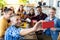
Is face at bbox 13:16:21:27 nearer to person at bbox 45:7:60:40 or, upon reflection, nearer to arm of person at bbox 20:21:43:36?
arm of person at bbox 20:21:43:36

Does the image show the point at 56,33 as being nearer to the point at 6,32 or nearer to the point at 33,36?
the point at 33,36

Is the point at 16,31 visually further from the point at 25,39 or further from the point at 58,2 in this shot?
the point at 58,2

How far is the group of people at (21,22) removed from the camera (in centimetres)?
264

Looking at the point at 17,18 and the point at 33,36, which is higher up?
the point at 17,18

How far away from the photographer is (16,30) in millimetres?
2652

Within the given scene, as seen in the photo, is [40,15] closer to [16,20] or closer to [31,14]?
[31,14]

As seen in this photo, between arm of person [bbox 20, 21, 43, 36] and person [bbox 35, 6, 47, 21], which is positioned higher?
person [bbox 35, 6, 47, 21]

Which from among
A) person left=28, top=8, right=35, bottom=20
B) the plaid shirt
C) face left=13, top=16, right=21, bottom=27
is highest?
person left=28, top=8, right=35, bottom=20

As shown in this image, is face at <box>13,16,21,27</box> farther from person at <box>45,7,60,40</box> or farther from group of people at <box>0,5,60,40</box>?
person at <box>45,7,60,40</box>

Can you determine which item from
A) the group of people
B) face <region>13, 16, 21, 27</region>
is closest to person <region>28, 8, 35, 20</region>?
the group of people

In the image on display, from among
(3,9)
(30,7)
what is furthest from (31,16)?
(3,9)

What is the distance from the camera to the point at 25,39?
2650 millimetres

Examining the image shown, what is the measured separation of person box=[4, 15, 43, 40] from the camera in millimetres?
2648

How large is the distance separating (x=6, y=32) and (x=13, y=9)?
23cm
